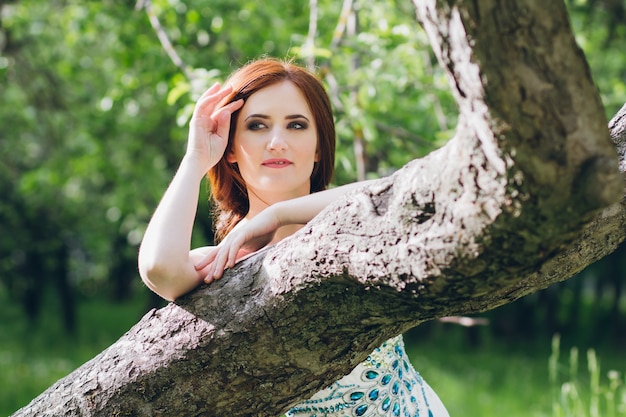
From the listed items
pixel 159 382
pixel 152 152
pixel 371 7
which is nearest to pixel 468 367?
pixel 152 152

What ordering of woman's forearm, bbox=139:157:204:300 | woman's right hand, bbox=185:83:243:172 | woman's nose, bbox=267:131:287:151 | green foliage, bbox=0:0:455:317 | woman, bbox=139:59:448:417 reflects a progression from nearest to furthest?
woman's forearm, bbox=139:157:204:300 → woman, bbox=139:59:448:417 → woman's right hand, bbox=185:83:243:172 → woman's nose, bbox=267:131:287:151 → green foliage, bbox=0:0:455:317

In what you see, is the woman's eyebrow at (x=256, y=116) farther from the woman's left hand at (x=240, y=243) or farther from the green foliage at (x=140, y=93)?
the green foliage at (x=140, y=93)

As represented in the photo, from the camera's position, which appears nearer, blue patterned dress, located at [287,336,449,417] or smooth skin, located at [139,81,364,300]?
smooth skin, located at [139,81,364,300]

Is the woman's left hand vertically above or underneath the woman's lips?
underneath

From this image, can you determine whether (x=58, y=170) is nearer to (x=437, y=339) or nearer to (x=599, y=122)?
(x=599, y=122)

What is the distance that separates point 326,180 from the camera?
2.59 m

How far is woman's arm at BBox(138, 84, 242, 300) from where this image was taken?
182 centimetres

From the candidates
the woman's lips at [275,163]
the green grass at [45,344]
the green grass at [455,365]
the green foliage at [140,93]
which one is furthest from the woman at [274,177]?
the green grass at [45,344]

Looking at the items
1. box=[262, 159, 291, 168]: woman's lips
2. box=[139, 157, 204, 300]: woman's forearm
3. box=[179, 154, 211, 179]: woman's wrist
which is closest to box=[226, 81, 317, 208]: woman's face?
box=[262, 159, 291, 168]: woman's lips

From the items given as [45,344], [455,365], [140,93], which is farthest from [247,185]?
[45,344]

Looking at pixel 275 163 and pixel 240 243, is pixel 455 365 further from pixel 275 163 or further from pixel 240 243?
pixel 240 243

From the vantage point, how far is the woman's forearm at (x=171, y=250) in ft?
→ 5.95

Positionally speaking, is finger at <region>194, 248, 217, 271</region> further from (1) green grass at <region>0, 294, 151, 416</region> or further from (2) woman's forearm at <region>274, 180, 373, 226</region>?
(1) green grass at <region>0, 294, 151, 416</region>

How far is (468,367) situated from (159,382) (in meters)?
9.84
